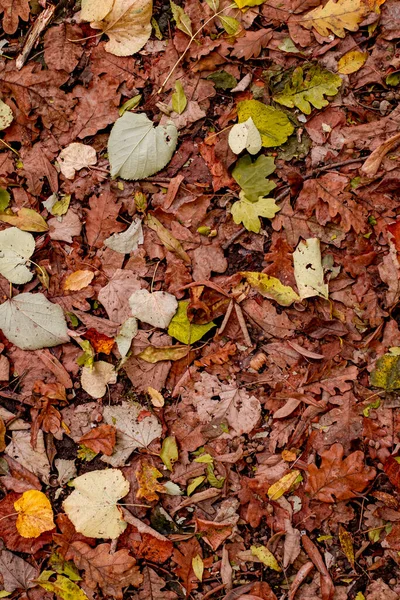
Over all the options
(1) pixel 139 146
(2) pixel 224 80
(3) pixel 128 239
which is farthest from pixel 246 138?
(3) pixel 128 239

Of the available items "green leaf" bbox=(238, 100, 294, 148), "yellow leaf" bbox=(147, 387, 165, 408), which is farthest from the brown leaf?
"green leaf" bbox=(238, 100, 294, 148)

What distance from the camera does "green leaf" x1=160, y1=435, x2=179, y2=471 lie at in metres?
2.64

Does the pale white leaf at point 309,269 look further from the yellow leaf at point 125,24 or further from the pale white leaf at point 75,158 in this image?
the yellow leaf at point 125,24

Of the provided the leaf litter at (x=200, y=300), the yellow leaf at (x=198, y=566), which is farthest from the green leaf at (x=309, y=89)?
the yellow leaf at (x=198, y=566)

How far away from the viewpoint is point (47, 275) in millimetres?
2811

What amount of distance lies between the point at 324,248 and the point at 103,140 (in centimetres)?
133

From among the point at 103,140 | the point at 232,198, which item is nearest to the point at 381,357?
the point at 232,198

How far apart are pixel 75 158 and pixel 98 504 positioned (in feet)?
6.05

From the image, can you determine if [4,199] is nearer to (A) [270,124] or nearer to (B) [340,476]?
(A) [270,124]

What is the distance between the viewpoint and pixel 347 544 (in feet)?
8.18

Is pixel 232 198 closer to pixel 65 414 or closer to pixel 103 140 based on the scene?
pixel 103 140

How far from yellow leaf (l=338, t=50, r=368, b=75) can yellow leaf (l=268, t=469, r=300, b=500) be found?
206 cm

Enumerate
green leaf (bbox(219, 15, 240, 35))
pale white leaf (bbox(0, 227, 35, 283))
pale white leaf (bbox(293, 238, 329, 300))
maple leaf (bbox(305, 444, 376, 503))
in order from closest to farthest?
1. maple leaf (bbox(305, 444, 376, 503))
2. pale white leaf (bbox(293, 238, 329, 300))
3. green leaf (bbox(219, 15, 240, 35))
4. pale white leaf (bbox(0, 227, 35, 283))

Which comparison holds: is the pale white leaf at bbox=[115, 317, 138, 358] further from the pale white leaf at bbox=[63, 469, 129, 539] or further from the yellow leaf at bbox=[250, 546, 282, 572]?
the yellow leaf at bbox=[250, 546, 282, 572]
